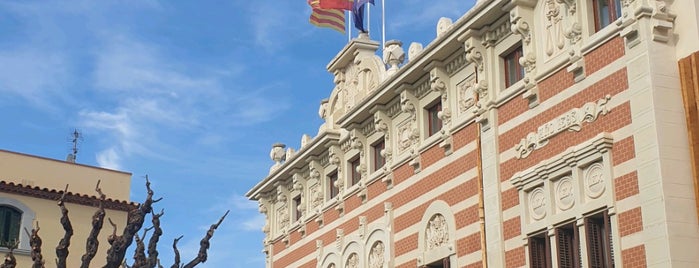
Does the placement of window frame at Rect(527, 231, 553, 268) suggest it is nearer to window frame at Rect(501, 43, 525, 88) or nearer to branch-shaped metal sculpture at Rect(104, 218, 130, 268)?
window frame at Rect(501, 43, 525, 88)

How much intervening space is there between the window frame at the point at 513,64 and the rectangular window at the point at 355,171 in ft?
23.2

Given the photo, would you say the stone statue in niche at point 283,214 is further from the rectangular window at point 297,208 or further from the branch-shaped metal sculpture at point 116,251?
the branch-shaped metal sculpture at point 116,251

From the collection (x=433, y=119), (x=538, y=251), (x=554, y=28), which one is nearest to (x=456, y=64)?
(x=433, y=119)

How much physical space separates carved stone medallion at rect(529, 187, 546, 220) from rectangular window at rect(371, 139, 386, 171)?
7.26 metres

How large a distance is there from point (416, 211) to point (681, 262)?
8.61 m

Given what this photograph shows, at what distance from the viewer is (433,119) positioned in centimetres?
2400

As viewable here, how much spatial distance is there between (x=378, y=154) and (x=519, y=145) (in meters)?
7.15

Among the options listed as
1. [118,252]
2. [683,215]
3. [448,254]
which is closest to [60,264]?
[118,252]

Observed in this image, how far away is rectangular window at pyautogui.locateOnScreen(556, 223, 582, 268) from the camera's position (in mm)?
18109

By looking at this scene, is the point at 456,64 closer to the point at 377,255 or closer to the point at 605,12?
the point at 605,12

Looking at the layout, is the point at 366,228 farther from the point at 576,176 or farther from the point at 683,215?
the point at 683,215

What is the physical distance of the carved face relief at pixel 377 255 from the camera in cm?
2495

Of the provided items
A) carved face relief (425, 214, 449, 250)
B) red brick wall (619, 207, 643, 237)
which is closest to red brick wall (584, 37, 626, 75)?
red brick wall (619, 207, 643, 237)

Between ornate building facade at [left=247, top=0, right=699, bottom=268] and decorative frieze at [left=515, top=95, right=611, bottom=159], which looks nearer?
ornate building facade at [left=247, top=0, right=699, bottom=268]
